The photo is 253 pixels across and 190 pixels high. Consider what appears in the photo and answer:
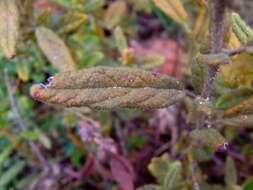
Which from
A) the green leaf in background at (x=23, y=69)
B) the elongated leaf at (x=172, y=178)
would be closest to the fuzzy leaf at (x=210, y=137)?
the elongated leaf at (x=172, y=178)

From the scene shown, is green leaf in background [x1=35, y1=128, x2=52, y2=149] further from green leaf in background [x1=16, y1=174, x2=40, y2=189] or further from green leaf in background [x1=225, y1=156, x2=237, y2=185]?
green leaf in background [x1=225, y1=156, x2=237, y2=185]

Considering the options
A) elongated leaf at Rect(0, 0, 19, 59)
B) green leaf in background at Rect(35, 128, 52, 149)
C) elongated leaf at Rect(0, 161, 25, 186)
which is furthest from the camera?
elongated leaf at Rect(0, 161, 25, 186)

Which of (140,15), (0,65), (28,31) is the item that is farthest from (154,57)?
(140,15)

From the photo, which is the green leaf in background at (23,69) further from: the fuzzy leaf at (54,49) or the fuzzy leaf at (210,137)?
the fuzzy leaf at (210,137)

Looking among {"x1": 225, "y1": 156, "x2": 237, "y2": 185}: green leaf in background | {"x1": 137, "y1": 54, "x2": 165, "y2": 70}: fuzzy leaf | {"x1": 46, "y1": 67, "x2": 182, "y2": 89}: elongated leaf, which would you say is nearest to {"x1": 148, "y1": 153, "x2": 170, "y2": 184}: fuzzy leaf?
{"x1": 225, "y1": 156, "x2": 237, "y2": 185}: green leaf in background

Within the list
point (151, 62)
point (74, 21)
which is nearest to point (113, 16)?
point (74, 21)

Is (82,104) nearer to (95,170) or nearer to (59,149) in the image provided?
(95,170)
